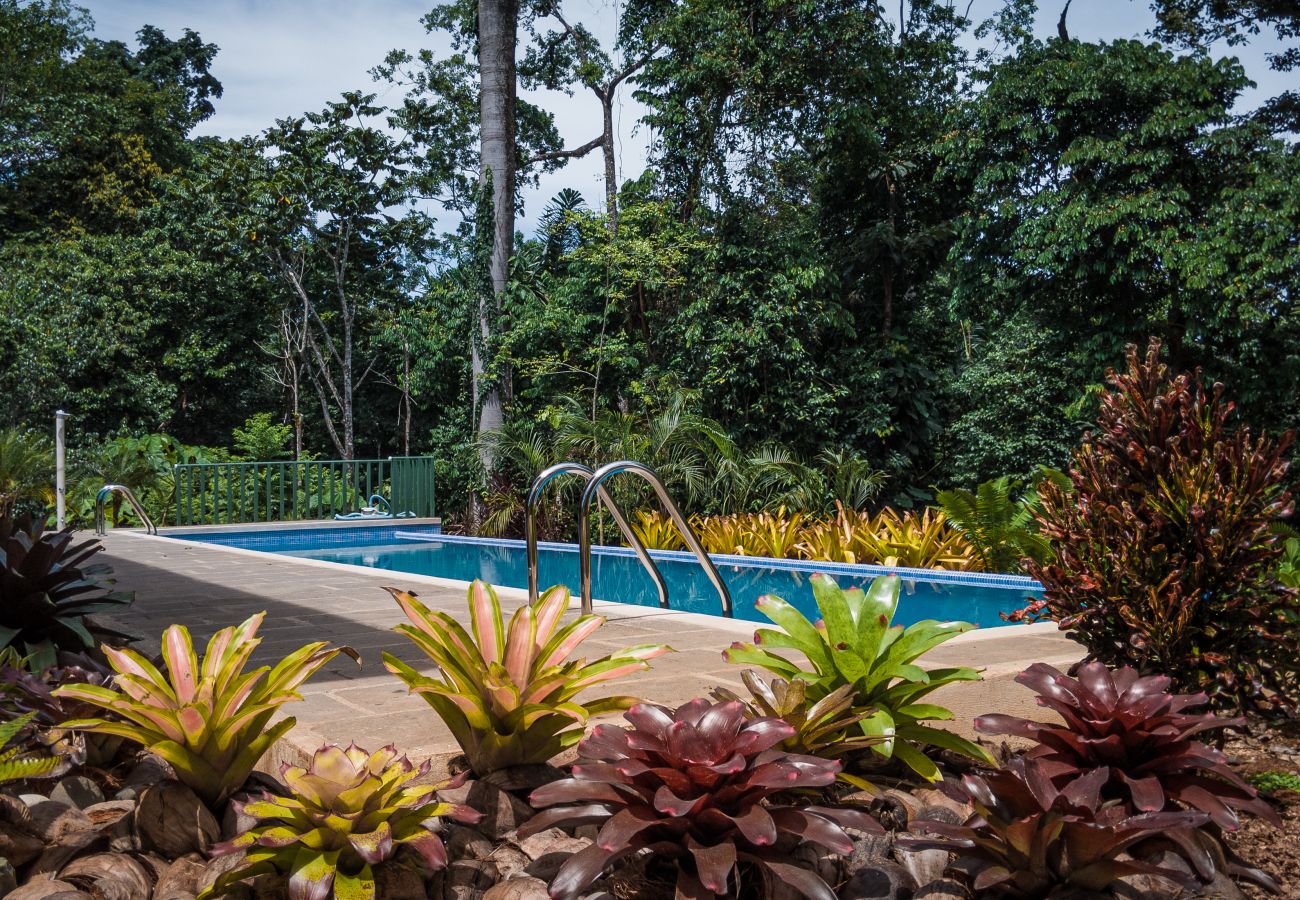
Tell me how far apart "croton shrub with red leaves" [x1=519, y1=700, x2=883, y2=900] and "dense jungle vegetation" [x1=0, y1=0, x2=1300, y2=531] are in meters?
9.87

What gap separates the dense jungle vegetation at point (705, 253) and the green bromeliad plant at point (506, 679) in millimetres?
9447

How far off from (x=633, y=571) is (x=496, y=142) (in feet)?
24.4

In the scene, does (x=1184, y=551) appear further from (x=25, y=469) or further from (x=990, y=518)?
(x=25, y=469)

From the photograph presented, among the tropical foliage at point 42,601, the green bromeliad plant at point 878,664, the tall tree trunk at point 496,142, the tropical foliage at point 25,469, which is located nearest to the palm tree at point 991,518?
the green bromeliad plant at point 878,664

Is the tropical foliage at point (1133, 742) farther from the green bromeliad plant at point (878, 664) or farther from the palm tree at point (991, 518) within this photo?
the palm tree at point (991, 518)

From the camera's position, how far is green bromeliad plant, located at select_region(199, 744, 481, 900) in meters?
1.72

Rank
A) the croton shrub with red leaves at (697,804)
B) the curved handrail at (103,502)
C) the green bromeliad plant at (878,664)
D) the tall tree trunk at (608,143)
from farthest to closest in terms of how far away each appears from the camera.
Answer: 1. the tall tree trunk at (608,143)
2. the curved handrail at (103,502)
3. the green bromeliad plant at (878,664)
4. the croton shrub with red leaves at (697,804)

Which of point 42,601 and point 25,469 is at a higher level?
point 25,469

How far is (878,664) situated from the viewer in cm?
226

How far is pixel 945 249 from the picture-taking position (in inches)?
597

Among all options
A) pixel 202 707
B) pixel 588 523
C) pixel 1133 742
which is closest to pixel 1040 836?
pixel 1133 742

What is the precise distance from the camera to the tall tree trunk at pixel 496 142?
14031 mm

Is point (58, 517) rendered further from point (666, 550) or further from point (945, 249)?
point (945, 249)

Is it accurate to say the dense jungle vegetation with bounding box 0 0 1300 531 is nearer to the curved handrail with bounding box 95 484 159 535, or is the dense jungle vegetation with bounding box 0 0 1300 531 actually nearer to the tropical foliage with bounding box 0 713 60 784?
the curved handrail with bounding box 95 484 159 535
